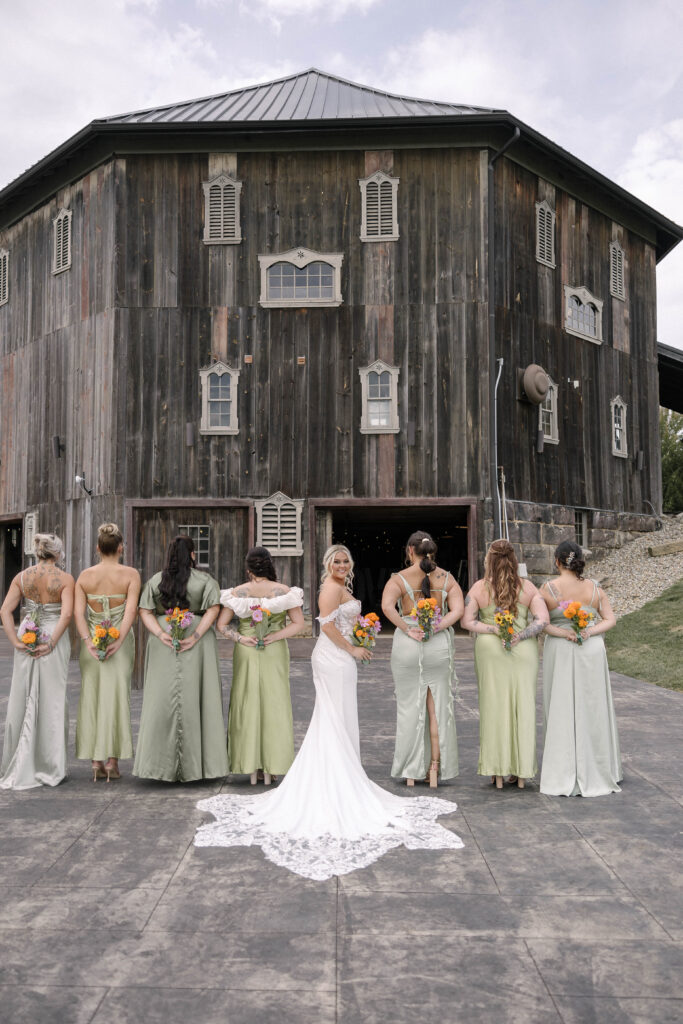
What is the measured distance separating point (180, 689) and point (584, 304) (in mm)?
18139

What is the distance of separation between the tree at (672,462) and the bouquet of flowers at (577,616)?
33492mm

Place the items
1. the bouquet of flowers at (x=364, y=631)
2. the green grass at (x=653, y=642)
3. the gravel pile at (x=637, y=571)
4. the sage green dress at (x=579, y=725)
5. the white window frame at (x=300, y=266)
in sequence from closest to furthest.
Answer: the bouquet of flowers at (x=364, y=631)
the sage green dress at (x=579, y=725)
the green grass at (x=653, y=642)
the white window frame at (x=300, y=266)
the gravel pile at (x=637, y=571)

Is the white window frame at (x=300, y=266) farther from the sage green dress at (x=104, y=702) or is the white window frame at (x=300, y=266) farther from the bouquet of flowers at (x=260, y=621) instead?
the bouquet of flowers at (x=260, y=621)

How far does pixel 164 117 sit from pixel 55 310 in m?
5.09

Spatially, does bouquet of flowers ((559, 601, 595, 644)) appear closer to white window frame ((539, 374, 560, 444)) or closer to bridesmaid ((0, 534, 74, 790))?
bridesmaid ((0, 534, 74, 790))

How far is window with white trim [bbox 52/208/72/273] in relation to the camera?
20.8 meters

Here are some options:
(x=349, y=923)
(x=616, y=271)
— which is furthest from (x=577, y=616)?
(x=616, y=271)

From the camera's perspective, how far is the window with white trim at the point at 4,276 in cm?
2345

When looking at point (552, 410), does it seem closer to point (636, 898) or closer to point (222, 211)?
point (222, 211)

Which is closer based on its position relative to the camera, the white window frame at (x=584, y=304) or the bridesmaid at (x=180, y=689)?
the bridesmaid at (x=180, y=689)

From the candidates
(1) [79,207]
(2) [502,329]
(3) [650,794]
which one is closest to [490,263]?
(2) [502,329]

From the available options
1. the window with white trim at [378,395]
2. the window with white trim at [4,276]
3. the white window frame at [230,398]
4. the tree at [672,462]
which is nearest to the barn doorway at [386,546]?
the window with white trim at [378,395]

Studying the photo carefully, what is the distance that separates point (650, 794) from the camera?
689 cm

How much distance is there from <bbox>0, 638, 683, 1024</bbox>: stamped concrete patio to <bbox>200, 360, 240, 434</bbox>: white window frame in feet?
42.8
